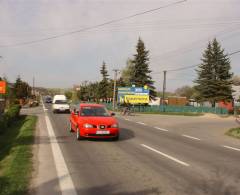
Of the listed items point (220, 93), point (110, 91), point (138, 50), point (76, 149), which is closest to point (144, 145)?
point (76, 149)

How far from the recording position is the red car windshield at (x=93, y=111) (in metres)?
16.6

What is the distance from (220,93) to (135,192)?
5672cm

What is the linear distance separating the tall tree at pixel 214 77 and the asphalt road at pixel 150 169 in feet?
159

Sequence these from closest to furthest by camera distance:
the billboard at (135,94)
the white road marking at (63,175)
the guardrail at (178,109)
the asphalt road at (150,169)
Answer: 1. the white road marking at (63,175)
2. the asphalt road at (150,169)
3. the billboard at (135,94)
4. the guardrail at (178,109)

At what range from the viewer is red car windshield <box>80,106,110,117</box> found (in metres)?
16.6

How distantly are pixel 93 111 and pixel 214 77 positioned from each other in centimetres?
4876

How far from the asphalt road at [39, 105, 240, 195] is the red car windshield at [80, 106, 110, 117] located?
7.62 ft

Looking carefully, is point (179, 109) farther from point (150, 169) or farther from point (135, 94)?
point (150, 169)

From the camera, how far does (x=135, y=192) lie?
22.6 feet

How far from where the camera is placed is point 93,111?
55.2 feet

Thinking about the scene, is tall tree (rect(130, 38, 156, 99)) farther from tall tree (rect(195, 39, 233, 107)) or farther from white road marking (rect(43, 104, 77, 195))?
white road marking (rect(43, 104, 77, 195))

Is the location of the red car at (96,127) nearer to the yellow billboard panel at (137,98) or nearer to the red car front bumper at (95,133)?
the red car front bumper at (95,133)

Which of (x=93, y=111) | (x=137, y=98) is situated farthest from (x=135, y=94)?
(x=93, y=111)

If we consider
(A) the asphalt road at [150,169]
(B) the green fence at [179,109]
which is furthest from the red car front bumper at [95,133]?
(B) the green fence at [179,109]
